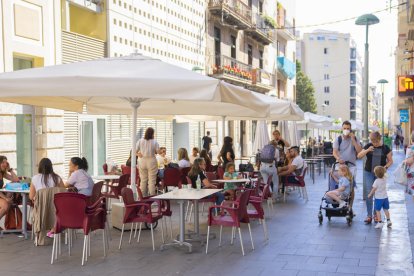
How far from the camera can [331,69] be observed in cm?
10806

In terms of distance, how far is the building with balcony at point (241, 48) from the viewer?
27.8 metres

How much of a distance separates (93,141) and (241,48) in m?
17.5

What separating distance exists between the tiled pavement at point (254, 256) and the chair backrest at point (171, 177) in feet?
9.81

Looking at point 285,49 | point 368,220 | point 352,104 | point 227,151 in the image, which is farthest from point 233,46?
point 352,104

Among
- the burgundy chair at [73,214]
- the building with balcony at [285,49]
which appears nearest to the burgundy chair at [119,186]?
the burgundy chair at [73,214]

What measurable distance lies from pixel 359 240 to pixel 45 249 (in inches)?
191

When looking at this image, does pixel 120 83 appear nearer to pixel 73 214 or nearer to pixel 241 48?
pixel 73 214

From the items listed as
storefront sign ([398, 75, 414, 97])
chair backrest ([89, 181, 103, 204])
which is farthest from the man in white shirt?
chair backrest ([89, 181, 103, 204])

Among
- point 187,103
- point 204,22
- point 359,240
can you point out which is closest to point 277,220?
point 359,240

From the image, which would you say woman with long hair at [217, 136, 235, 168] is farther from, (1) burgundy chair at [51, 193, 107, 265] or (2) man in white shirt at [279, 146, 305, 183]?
(1) burgundy chair at [51, 193, 107, 265]

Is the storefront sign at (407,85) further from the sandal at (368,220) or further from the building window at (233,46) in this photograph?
the building window at (233,46)

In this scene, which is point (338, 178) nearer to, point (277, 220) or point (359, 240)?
point (277, 220)

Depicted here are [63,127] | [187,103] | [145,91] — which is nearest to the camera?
[145,91]

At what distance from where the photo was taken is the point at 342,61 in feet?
356
